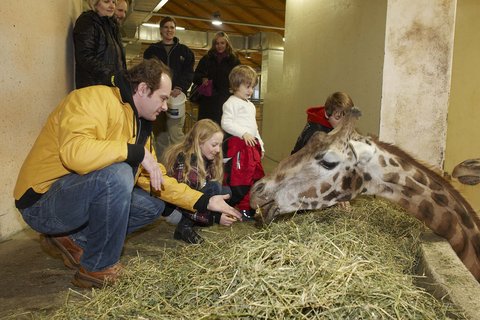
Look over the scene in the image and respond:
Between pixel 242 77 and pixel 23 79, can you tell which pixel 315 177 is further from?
pixel 23 79

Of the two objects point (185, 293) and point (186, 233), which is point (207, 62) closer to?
point (186, 233)

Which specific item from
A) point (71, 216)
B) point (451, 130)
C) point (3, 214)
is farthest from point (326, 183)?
point (451, 130)

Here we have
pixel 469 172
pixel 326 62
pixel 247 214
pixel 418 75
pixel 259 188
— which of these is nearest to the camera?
pixel 259 188

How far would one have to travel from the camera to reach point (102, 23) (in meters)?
4.92

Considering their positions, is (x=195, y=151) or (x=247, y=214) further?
(x=247, y=214)

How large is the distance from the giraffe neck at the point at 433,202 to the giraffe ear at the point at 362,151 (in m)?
0.10

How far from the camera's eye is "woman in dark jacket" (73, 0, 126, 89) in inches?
186

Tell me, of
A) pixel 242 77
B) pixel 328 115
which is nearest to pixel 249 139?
pixel 242 77

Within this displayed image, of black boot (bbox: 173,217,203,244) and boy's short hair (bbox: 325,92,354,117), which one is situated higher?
boy's short hair (bbox: 325,92,354,117)

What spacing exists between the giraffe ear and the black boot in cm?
161

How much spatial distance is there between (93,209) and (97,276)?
0.42m

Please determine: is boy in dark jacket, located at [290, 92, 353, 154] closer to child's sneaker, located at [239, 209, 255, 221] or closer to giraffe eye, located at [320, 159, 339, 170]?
child's sneaker, located at [239, 209, 255, 221]

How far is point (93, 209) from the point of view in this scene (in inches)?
111

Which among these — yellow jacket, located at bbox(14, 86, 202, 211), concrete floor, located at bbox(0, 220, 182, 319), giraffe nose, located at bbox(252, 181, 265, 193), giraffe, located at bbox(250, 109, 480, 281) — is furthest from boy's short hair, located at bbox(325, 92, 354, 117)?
yellow jacket, located at bbox(14, 86, 202, 211)
